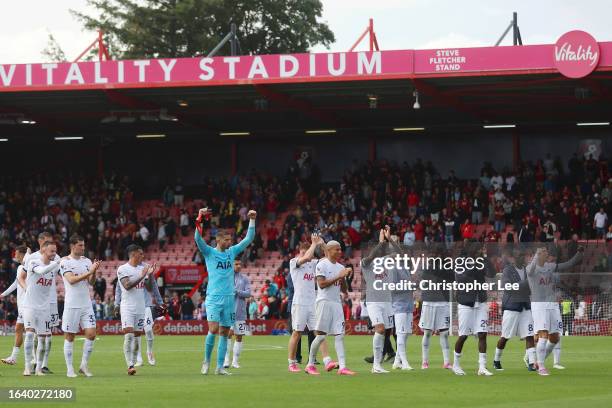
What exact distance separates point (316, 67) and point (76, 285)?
22484 mm

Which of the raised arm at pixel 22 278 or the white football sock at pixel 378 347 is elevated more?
the raised arm at pixel 22 278

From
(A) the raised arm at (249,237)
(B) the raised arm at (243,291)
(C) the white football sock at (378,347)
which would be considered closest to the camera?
(A) the raised arm at (249,237)

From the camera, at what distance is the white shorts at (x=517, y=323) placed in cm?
2100

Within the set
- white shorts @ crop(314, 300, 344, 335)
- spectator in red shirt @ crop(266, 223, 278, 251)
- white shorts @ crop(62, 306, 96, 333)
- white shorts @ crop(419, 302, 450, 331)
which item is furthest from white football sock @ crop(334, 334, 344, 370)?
spectator in red shirt @ crop(266, 223, 278, 251)

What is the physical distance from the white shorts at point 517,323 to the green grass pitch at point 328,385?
70 cm

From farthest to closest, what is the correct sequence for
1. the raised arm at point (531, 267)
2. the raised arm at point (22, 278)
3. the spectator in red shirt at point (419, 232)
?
the spectator in red shirt at point (419, 232), the raised arm at point (22, 278), the raised arm at point (531, 267)

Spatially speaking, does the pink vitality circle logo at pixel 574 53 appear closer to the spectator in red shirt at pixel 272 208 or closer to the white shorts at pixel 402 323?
the spectator in red shirt at pixel 272 208

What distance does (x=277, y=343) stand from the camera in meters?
33.5

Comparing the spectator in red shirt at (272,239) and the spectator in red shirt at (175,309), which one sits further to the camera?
the spectator in red shirt at (272,239)

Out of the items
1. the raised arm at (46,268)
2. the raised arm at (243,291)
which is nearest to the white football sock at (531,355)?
the raised arm at (243,291)

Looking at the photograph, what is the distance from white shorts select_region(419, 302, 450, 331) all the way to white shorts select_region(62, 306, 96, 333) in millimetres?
5884

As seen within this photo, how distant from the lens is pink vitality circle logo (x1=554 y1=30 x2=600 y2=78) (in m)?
37.8

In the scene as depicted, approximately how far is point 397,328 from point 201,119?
3074cm

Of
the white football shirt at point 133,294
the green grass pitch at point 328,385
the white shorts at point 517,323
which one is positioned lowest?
the green grass pitch at point 328,385
